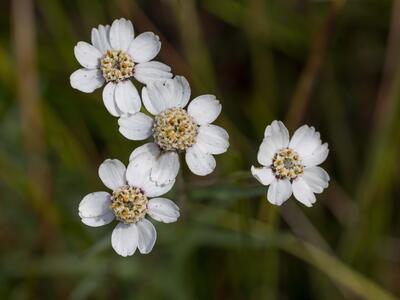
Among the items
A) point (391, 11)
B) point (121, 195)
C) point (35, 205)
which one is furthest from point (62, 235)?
point (391, 11)

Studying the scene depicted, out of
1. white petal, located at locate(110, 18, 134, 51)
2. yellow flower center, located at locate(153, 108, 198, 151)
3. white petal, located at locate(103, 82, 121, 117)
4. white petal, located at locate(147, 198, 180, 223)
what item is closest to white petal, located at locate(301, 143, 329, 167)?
yellow flower center, located at locate(153, 108, 198, 151)

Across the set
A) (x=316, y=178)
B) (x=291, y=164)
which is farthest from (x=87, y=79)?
(x=316, y=178)

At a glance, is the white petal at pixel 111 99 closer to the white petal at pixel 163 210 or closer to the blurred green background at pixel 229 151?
the white petal at pixel 163 210

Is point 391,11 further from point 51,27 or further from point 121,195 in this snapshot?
point 121,195

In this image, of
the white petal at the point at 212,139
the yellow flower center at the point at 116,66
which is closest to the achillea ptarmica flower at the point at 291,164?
the white petal at the point at 212,139

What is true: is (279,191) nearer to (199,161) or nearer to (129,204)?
(199,161)

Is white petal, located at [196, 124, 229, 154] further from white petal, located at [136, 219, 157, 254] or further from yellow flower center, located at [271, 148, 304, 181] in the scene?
white petal, located at [136, 219, 157, 254]
